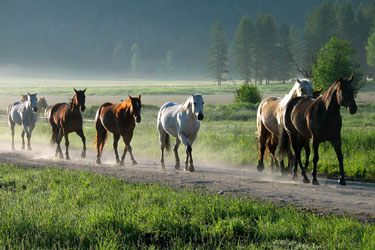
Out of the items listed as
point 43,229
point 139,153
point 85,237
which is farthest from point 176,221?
point 139,153

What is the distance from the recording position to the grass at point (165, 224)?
653cm

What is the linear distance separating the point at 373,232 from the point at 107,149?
16.5 m

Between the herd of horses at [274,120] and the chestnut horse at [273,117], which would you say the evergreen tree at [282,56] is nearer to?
the herd of horses at [274,120]

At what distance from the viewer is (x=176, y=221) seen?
7410 millimetres

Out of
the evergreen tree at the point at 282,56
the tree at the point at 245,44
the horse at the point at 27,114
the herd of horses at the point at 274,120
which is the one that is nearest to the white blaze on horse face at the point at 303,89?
the herd of horses at the point at 274,120

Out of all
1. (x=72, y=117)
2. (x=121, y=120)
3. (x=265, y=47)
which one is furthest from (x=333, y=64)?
(x=265, y=47)

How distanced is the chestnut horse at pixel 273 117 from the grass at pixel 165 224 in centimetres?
486

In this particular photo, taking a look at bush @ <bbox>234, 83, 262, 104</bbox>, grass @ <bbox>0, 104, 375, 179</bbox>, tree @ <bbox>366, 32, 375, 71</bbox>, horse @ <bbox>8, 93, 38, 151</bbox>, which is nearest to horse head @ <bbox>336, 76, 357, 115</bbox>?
grass @ <bbox>0, 104, 375, 179</bbox>

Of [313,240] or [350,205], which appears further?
[350,205]

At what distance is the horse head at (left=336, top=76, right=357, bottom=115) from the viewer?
10.7 metres

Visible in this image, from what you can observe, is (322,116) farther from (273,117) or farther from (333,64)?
(333,64)

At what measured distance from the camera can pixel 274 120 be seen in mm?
13664

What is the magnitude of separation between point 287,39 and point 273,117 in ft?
312

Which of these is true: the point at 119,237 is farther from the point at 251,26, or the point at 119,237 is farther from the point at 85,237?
the point at 251,26
